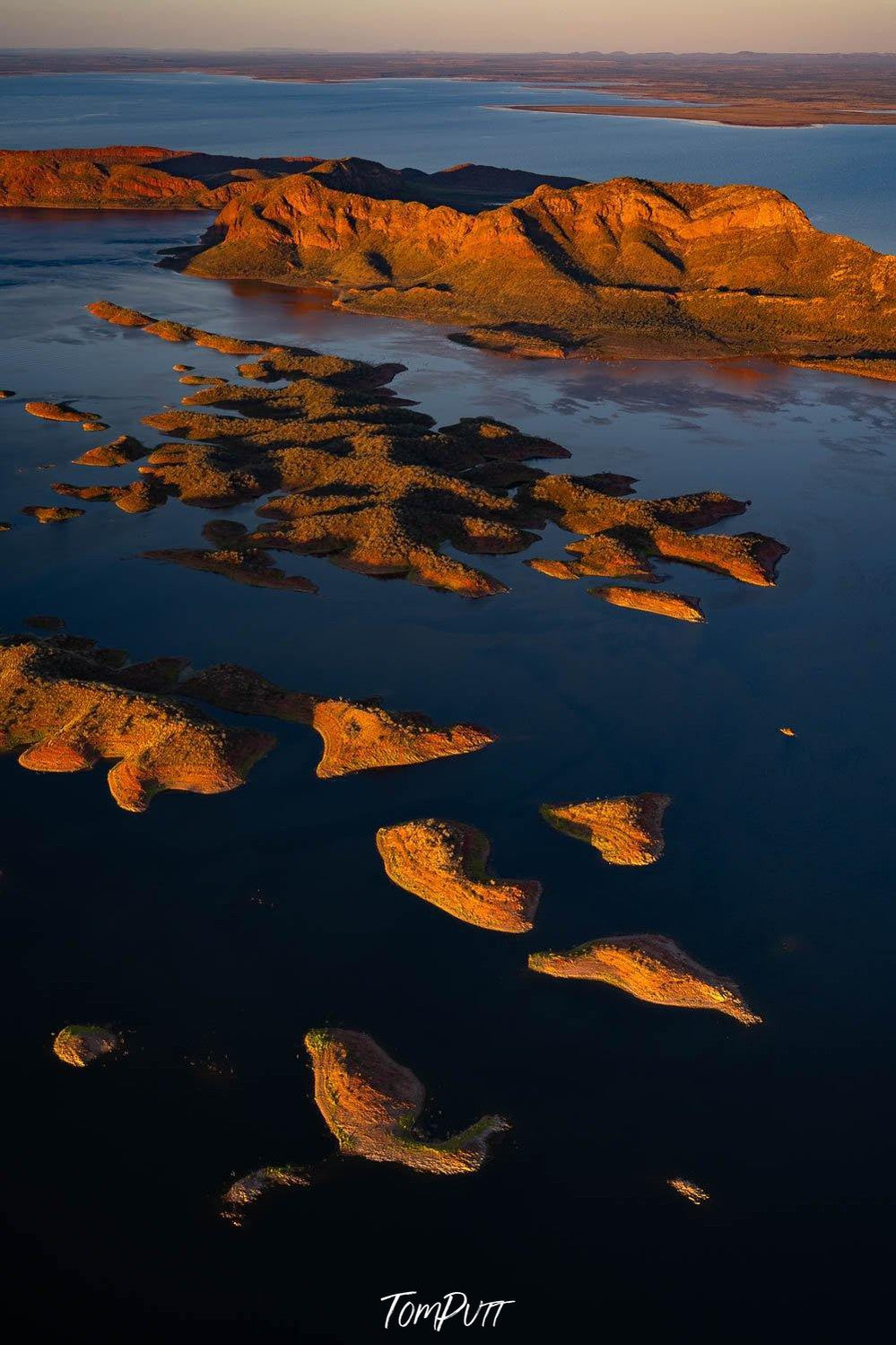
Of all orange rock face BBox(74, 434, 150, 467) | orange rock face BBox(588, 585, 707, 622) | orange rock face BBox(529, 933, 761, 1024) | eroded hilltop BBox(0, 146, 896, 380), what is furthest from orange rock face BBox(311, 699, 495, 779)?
eroded hilltop BBox(0, 146, 896, 380)

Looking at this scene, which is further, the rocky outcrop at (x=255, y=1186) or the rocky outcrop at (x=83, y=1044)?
the rocky outcrop at (x=83, y=1044)

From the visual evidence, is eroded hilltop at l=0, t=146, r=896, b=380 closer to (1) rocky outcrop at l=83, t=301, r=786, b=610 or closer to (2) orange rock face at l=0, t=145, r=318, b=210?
(1) rocky outcrop at l=83, t=301, r=786, b=610

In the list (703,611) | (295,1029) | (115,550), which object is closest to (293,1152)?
(295,1029)

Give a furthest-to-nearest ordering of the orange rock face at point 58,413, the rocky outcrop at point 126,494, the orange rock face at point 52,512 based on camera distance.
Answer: the orange rock face at point 58,413, the rocky outcrop at point 126,494, the orange rock face at point 52,512

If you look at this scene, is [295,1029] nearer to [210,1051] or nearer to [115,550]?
[210,1051]

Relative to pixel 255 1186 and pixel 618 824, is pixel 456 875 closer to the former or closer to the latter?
pixel 618 824

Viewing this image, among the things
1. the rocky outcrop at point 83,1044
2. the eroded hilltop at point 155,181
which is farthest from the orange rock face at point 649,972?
the eroded hilltop at point 155,181

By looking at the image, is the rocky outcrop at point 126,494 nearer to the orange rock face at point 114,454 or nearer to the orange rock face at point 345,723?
the orange rock face at point 114,454
